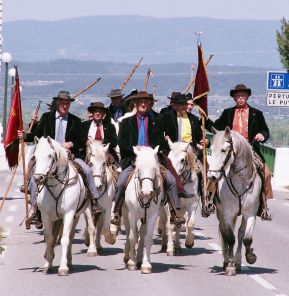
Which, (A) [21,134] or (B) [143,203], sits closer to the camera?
(B) [143,203]

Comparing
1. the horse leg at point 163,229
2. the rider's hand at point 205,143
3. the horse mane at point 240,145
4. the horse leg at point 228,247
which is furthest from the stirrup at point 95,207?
the horse mane at point 240,145

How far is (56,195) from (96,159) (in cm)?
255

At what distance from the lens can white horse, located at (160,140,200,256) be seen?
19734mm

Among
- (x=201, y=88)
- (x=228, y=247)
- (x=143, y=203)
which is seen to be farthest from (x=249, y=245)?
(x=201, y=88)

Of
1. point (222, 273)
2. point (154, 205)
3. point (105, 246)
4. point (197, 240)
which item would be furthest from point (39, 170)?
point (197, 240)

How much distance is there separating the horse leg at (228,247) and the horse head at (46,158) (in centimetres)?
237

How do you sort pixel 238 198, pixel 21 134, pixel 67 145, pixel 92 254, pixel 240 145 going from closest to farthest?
pixel 240 145
pixel 238 198
pixel 67 145
pixel 21 134
pixel 92 254

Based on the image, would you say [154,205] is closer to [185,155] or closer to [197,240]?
[185,155]

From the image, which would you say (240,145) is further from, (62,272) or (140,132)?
(62,272)

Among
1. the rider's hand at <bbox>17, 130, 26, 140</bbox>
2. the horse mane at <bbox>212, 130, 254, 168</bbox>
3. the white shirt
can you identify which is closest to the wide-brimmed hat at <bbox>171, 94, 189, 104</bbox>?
the white shirt

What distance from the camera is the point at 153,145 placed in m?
17.8

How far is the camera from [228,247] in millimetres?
17422

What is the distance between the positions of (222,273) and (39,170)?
2.77 m

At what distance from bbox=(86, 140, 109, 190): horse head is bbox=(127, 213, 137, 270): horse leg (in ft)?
7.67
